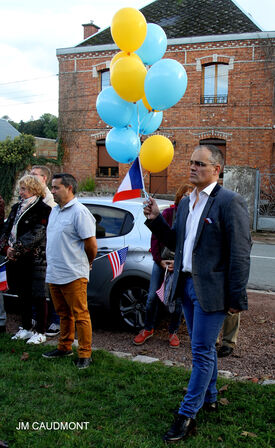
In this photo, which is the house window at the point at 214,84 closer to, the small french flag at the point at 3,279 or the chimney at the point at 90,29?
the chimney at the point at 90,29

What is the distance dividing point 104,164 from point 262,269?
15.3 m

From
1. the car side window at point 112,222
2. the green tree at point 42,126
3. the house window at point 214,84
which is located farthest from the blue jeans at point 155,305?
the green tree at point 42,126

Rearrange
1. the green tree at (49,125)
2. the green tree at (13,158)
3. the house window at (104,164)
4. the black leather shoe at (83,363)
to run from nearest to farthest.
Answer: the black leather shoe at (83,363), the green tree at (13,158), the house window at (104,164), the green tree at (49,125)

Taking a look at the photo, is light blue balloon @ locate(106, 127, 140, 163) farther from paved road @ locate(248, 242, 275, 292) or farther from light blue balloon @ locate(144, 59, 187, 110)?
paved road @ locate(248, 242, 275, 292)

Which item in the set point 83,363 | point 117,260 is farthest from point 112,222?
point 83,363

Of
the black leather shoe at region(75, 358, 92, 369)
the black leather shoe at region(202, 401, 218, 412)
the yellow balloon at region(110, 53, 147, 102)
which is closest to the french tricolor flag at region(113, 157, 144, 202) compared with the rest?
the yellow balloon at region(110, 53, 147, 102)

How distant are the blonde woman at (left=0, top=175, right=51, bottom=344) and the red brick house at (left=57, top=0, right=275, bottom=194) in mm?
17185

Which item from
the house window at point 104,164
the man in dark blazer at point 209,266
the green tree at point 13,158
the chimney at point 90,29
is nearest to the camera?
the man in dark blazer at point 209,266

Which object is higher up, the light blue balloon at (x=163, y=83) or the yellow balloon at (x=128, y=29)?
the yellow balloon at (x=128, y=29)

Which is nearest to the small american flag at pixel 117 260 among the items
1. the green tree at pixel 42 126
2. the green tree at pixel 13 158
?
the green tree at pixel 13 158

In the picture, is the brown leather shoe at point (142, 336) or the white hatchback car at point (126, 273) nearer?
the brown leather shoe at point (142, 336)

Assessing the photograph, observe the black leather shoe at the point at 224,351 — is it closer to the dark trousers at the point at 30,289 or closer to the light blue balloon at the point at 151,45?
the dark trousers at the point at 30,289

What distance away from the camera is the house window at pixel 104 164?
2345cm

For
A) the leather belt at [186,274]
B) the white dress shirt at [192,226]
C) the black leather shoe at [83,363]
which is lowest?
the black leather shoe at [83,363]
